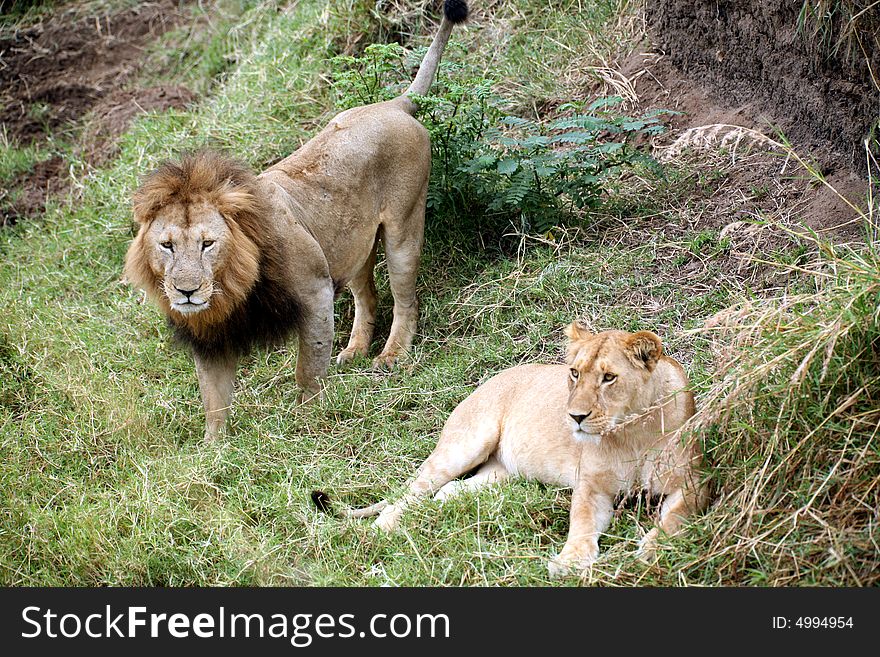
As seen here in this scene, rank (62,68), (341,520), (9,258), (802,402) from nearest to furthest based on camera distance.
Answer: (802,402) → (341,520) → (9,258) → (62,68)

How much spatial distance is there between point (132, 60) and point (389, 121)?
14.1ft

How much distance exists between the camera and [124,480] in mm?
4570

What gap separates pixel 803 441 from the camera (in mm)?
3293

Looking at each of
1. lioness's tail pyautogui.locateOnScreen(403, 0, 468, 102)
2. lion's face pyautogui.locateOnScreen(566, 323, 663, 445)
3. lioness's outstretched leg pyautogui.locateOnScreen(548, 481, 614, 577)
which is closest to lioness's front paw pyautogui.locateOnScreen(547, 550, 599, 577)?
lioness's outstretched leg pyautogui.locateOnScreen(548, 481, 614, 577)

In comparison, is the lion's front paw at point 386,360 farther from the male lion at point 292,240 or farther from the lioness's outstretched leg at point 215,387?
the lioness's outstretched leg at point 215,387

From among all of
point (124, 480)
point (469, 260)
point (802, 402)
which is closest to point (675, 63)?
point (469, 260)

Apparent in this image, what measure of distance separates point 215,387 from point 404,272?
1305mm

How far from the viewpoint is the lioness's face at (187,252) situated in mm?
4430

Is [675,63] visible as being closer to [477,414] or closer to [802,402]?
[477,414]

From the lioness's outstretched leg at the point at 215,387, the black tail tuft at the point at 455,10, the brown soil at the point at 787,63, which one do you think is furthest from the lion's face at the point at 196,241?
the brown soil at the point at 787,63

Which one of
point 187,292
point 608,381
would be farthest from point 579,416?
point 187,292

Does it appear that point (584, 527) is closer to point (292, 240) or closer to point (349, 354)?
point (292, 240)

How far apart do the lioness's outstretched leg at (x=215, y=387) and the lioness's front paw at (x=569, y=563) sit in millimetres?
1916

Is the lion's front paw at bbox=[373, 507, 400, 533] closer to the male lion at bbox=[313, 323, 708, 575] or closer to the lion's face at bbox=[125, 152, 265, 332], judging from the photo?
the male lion at bbox=[313, 323, 708, 575]
